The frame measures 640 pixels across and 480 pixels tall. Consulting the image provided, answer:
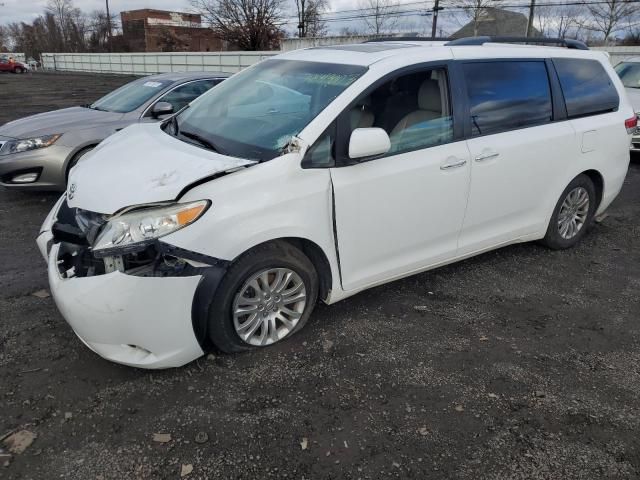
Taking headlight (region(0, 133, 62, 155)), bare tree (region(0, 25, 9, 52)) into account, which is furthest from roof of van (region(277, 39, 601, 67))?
bare tree (region(0, 25, 9, 52))

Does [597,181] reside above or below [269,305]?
above

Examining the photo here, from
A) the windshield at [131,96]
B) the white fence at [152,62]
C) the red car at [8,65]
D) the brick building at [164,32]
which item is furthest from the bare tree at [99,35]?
the windshield at [131,96]

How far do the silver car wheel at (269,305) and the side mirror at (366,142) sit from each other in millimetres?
807

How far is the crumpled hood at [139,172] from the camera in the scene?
105 inches

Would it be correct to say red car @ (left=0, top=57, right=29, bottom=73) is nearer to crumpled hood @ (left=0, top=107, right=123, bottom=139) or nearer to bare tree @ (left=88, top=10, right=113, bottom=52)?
bare tree @ (left=88, top=10, right=113, bottom=52)

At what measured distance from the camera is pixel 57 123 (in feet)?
19.2

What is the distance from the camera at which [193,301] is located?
269 cm

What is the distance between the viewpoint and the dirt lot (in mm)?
2336

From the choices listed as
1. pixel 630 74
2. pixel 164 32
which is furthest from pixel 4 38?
pixel 630 74

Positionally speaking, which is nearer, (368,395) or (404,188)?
(368,395)

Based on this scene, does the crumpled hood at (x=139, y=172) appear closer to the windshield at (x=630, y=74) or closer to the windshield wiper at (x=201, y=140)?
the windshield wiper at (x=201, y=140)

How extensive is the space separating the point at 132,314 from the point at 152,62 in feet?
119

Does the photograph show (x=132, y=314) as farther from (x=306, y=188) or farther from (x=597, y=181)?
(x=597, y=181)

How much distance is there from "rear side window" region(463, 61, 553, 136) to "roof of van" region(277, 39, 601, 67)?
117 mm
